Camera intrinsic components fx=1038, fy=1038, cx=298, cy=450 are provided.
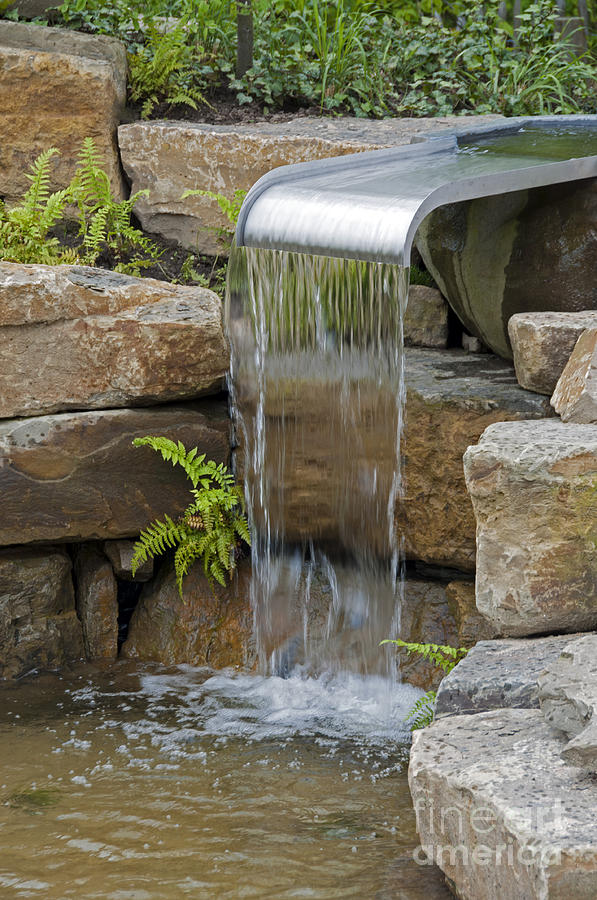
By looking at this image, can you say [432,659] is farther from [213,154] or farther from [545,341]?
[213,154]

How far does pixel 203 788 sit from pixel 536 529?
1.57 m

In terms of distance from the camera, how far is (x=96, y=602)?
5.29 m

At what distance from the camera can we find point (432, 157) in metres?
4.82

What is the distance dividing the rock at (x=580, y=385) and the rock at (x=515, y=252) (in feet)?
0.94

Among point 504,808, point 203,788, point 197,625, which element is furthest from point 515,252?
point 504,808

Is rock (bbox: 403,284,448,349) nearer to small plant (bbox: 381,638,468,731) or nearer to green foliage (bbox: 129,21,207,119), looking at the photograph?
small plant (bbox: 381,638,468,731)

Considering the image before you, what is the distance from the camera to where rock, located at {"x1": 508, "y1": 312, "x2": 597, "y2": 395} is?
4.15 m

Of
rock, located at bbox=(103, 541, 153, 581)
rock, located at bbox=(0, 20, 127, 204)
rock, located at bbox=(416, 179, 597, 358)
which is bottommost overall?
rock, located at bbox=(103, 541, 153, 581)

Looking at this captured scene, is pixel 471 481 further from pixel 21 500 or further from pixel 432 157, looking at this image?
pixel 21 500

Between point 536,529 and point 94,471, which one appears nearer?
point 536,529

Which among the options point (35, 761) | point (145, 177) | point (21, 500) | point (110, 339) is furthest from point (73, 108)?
point (35, 761)

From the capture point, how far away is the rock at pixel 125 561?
5.24 meters

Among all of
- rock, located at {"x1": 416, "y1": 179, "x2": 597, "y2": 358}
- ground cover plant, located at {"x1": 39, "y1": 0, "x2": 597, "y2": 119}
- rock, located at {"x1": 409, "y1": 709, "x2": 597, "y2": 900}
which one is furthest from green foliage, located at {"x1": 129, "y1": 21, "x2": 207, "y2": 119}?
rock, located at {"x1": 409, "y1": 709, "x2": 597, "y2": 900}

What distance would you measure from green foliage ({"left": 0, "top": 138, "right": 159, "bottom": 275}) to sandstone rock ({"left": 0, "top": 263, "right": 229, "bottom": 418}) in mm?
710
